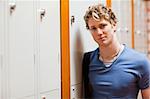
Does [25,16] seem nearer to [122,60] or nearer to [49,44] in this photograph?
[49,44]

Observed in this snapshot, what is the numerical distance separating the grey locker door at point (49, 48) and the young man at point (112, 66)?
0.71ft

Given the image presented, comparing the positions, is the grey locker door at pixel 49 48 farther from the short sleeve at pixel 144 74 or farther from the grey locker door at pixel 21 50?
the short sleeve at pixel 144 74

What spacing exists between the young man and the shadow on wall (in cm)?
7

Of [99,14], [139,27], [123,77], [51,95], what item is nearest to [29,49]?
[51,95]

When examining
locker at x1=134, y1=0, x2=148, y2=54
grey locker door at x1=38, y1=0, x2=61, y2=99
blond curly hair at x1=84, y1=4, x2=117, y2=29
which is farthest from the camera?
locker at x1=134, y1=0, x2=148, y2=54

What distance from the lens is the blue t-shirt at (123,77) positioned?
1.45 metres

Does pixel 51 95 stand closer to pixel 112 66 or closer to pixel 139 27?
pixel 112 66

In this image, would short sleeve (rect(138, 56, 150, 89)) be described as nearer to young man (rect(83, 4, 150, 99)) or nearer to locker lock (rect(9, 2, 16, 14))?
young man (rect(83, 4, 150, 99))

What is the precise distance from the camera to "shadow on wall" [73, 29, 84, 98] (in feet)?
4.96

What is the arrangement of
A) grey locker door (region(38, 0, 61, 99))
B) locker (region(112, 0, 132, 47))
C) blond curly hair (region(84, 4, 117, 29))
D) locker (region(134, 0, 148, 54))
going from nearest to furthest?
grey locker door (region(38, 0, 61, 99)) → blond curly hair (region(84, 4, 117, 29)) → locker (region(112, 0, 132, 47)) → locker (region(134, 0, 148, 54))

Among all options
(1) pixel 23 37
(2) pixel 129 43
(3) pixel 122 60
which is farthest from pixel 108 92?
(2) pixel 129 43

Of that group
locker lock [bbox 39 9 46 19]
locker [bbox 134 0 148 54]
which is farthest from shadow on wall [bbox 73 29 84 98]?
locker [bbox 134 0 148 54]

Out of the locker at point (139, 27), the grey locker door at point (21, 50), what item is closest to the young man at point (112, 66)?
the grey locker door at point (21, 50)

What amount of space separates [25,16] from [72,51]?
0.43 metres
